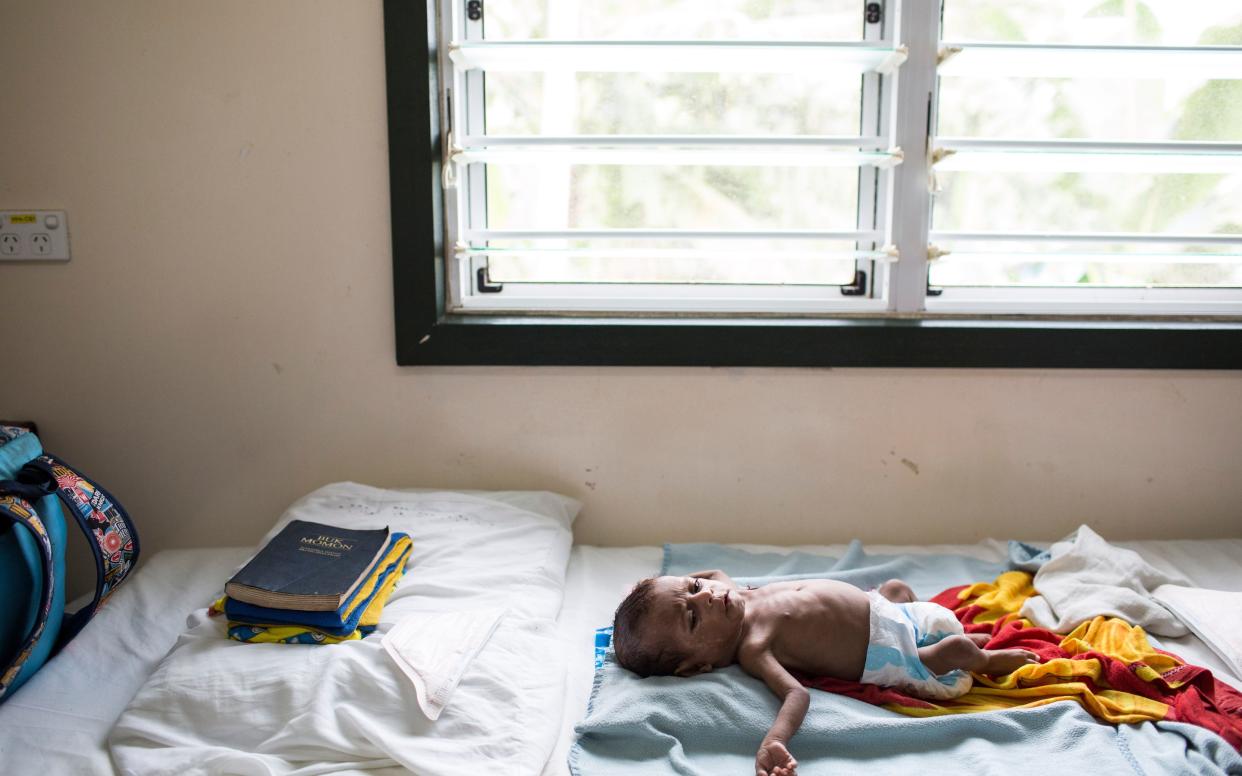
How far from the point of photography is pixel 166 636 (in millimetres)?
1494

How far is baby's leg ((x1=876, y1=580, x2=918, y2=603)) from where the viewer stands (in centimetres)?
156

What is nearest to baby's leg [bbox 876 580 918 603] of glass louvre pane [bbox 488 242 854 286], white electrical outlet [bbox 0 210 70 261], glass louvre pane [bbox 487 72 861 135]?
glass louvre pane [bbox 488 242 854 286]

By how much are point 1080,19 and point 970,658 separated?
1.32m

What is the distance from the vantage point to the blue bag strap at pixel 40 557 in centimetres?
132

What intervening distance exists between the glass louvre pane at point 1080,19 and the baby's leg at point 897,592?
1.10 meters

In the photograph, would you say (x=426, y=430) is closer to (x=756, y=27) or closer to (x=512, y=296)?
(x=512, y=296)

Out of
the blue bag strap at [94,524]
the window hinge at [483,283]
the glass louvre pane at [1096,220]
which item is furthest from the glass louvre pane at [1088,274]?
the blue bag strap at [94,524]

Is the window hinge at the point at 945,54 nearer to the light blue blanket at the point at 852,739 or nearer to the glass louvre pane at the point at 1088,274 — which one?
the glass louvre pane at the point at 1088,274

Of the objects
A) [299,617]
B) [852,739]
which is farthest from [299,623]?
[852,739]

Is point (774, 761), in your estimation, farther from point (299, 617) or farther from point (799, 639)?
point (299, 617)

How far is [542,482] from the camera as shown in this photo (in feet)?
6.37

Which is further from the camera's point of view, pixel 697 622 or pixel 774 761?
pixel 697 622

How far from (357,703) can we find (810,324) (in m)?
1.11

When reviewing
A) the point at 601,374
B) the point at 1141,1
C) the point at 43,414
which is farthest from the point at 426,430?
the point at 1141,1
